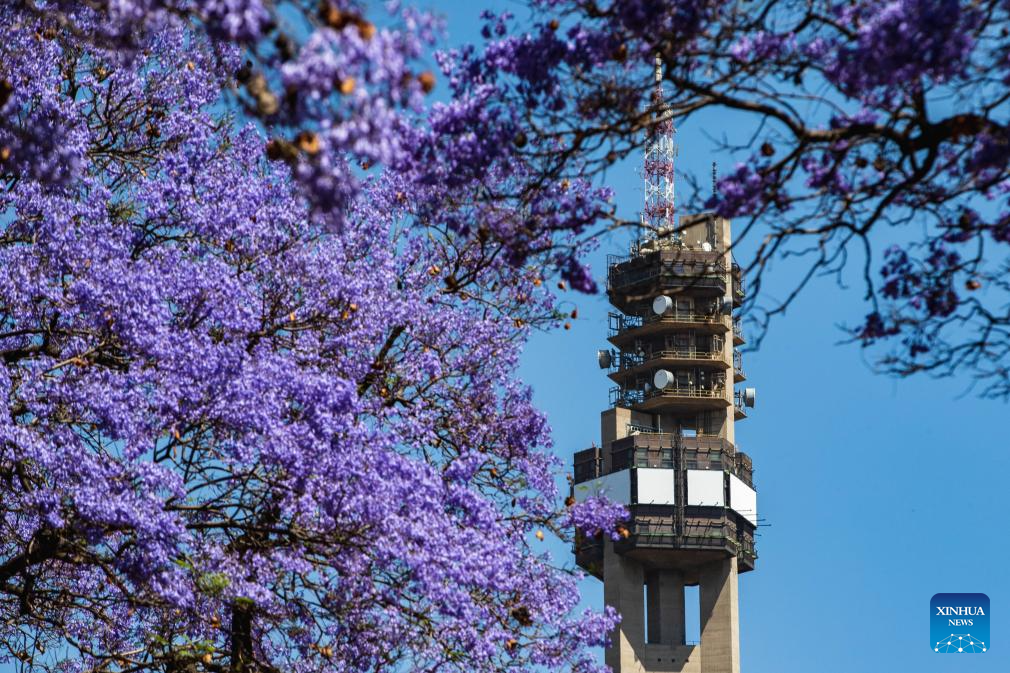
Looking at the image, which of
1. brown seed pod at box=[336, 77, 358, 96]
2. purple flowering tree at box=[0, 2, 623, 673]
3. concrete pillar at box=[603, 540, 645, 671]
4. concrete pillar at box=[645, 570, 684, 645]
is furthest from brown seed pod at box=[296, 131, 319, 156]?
concrete pillar at box=[645, 570, 684, 645]

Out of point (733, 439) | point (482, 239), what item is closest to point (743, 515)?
point (733, 439)

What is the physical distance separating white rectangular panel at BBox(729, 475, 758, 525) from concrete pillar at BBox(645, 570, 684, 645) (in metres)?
5.55

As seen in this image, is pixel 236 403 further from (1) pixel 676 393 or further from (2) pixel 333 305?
(1) pixel 676 393

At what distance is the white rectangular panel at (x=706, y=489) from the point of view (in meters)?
94.0

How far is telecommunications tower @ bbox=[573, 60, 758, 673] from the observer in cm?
9275

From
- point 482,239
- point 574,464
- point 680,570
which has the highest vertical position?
point 574,464

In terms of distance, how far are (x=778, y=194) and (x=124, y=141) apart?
1113 cm

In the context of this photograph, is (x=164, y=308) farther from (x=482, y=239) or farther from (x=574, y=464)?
(x=574, y=464)

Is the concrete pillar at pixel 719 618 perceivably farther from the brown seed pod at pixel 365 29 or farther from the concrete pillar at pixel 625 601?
the brown seed pod at pixel 365 29

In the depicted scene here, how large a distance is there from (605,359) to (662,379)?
4.49m

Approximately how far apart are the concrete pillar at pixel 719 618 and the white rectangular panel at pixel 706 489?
3912 mm

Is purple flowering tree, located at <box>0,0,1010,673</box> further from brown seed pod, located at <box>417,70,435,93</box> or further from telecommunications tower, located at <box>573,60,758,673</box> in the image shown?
telecommunications tower, located at <box>573,60,758,673</box>

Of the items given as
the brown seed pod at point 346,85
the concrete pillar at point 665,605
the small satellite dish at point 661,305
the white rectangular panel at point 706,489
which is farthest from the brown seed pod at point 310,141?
the concrete pillar at point 665,605

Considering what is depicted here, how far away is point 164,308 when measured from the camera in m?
16.0
